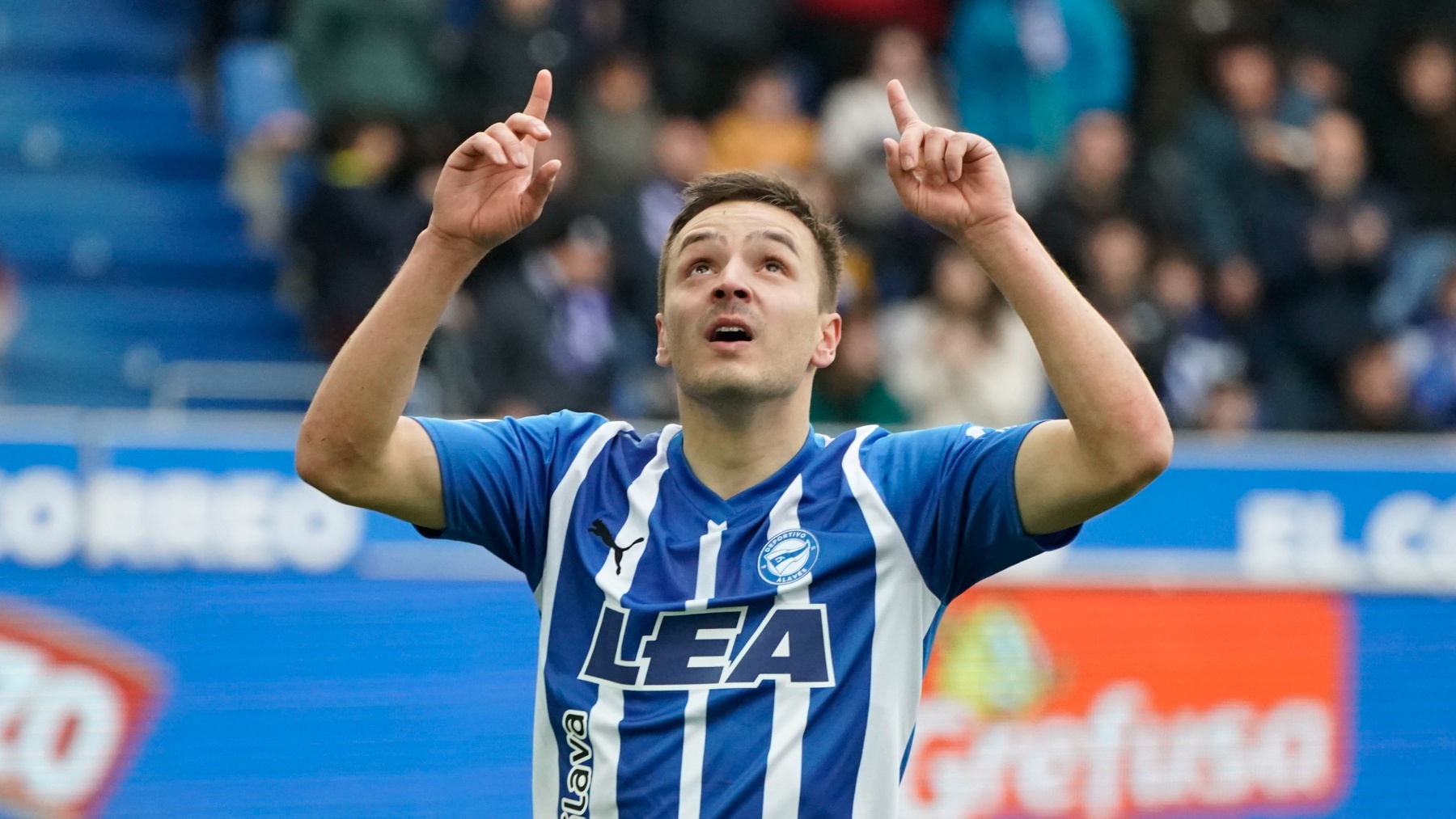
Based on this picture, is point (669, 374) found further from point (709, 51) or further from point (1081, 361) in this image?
point (1081, 361)

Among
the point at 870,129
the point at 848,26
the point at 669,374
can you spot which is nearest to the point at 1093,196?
the point at 870,129

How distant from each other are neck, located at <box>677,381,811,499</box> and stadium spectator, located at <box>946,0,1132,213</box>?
6861mm

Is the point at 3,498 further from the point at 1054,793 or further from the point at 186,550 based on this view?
the point at 1054,793

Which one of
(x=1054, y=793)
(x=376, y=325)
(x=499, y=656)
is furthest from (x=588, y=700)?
(x=1054, y=793)

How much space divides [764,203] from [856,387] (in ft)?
17.9

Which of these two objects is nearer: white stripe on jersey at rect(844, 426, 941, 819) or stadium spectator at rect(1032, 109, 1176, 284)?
white stripe on jersey at rect(844, 426, 941, 819)

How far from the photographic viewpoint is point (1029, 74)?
34.7 feet

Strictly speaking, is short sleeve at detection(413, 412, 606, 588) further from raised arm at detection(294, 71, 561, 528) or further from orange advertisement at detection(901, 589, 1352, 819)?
orange advertisement at detection(901, 589, 1352, 819)

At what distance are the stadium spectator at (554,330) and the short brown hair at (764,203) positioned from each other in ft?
16.1

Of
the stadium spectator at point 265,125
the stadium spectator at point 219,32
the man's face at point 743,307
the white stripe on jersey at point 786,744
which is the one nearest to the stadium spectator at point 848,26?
the stadium spectator at point 265,125

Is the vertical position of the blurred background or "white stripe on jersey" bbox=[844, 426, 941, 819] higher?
the blurred background

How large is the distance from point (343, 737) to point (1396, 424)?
597cm

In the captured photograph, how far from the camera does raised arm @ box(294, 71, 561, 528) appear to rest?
3.53 metres

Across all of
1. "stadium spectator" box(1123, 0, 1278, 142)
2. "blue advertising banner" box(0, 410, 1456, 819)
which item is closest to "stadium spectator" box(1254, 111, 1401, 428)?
"stadium spectator" box(1123, 0, 1278, 142)
